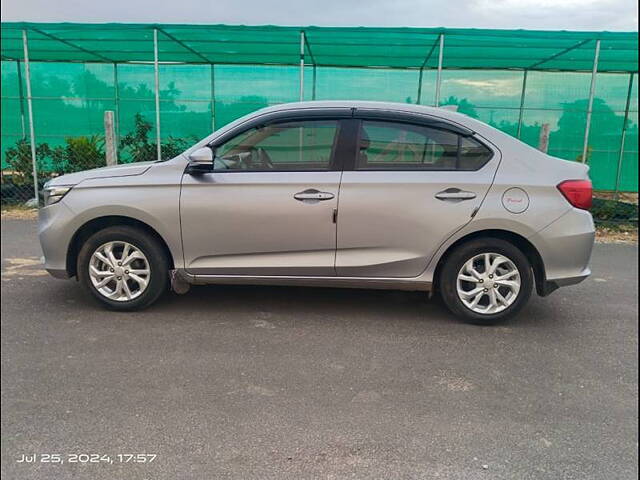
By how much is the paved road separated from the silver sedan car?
1.24 feet

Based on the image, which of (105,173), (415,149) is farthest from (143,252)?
(415,149)

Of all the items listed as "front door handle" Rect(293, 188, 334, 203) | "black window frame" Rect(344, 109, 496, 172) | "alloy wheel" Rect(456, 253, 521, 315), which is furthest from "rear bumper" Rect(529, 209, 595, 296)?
"front door handle" Rect(293, 188, 334, 203)

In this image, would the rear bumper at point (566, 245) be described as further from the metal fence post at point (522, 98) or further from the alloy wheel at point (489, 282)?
the metal fence post at point (522, 98)

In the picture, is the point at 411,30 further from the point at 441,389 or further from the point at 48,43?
the point at 48,43

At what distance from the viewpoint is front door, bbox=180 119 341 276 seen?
389cm

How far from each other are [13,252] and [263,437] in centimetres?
526

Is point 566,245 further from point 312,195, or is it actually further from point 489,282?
point 312,195

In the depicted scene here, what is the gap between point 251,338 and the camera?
376cm

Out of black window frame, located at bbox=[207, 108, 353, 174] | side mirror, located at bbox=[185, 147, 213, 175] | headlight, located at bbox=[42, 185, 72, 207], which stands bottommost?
headlight, located at bbox=[42, 185, 72, 207]

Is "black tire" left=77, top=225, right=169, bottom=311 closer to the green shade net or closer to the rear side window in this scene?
the rear side window

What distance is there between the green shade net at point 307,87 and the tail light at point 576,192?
6770 mm

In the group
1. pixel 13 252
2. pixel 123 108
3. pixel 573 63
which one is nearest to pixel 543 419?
pixel 13 252

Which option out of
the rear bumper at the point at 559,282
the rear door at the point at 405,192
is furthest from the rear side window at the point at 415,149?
the rear bumper at the point at 559,282

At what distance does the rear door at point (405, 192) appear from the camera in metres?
3.86
